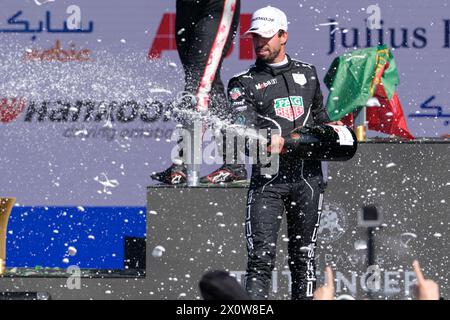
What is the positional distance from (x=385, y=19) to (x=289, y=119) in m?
2.36

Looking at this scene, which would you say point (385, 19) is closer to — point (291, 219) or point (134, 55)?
point (134, 55)

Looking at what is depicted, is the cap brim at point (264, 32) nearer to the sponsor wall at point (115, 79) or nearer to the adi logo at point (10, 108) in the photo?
the sponsor wall at point (115, 79)

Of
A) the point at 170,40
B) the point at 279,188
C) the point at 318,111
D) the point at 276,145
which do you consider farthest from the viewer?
the point at 170,40

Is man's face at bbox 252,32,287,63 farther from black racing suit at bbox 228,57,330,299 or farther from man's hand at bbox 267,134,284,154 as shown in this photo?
man's hand at bbox 267,134,284,154

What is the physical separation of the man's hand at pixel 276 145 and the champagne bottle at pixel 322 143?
0.11 ft

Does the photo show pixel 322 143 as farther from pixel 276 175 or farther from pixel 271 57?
pixel 271 57

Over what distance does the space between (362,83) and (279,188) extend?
3.71ft

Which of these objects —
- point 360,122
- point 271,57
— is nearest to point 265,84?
point 271,57

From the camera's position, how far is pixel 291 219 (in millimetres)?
5473

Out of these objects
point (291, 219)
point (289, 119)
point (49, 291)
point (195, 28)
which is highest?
point (195, 28)

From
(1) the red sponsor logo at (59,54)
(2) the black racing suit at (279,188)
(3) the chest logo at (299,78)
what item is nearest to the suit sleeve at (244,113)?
(2) the black racing suit at (279,188)

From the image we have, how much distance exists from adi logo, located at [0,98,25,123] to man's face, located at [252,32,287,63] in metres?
2.69

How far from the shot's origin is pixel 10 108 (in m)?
7.65
